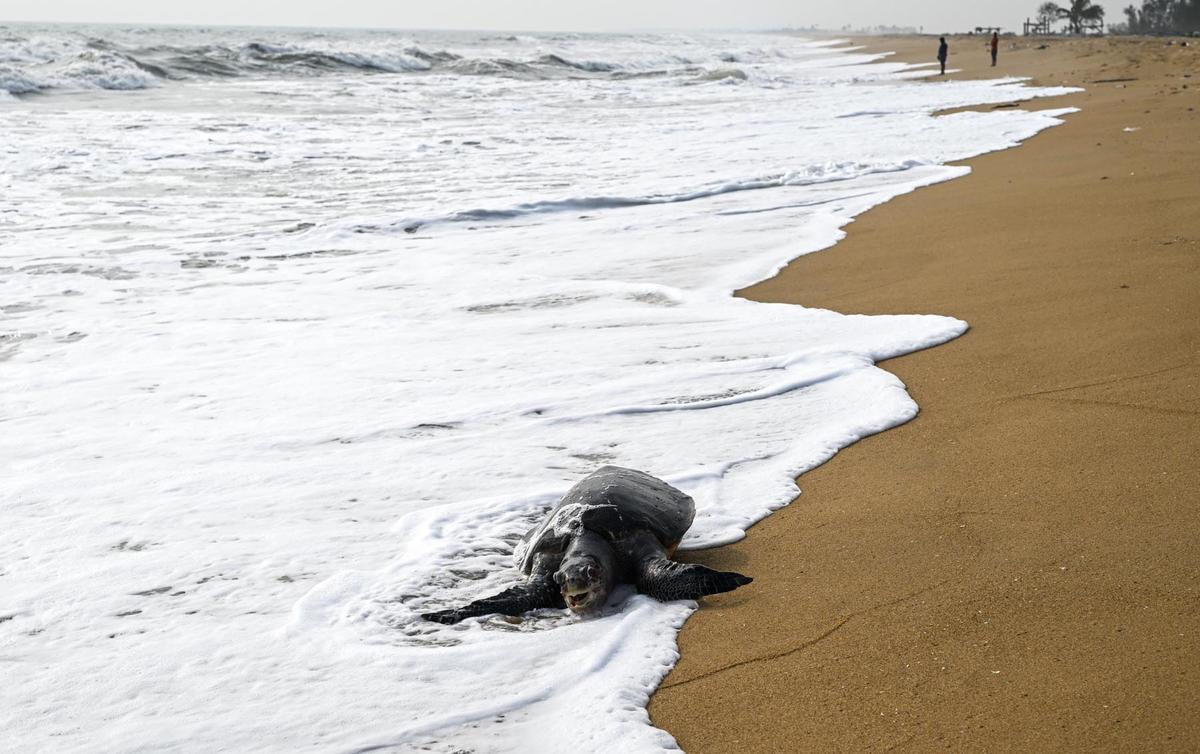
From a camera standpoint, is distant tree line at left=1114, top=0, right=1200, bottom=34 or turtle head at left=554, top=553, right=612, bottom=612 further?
distant tree line at left=1114, top=0, right=1200, bottom=34

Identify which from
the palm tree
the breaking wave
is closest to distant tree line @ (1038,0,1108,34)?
the palm tree

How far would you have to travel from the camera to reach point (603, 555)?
3.06 m

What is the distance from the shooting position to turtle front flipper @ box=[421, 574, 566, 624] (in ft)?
9.68

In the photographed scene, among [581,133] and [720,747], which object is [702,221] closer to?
[720,747]

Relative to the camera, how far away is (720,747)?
234 cm

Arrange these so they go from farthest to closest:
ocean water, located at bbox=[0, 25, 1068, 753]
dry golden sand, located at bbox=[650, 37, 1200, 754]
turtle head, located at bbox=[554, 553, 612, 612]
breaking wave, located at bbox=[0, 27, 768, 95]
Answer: breaking wave, located at bbox=[0, 27, 768, 95], turtle head, located at bbox=[554, 553, 612, 612], ocean water, located at bbox=[0, 25, 1068, 753], dry golden sand, located at bbox=[650, 37, 1200, 754]

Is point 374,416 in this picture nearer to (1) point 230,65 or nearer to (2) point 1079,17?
(1) point 230,65

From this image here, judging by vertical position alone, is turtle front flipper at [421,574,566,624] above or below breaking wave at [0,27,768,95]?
below

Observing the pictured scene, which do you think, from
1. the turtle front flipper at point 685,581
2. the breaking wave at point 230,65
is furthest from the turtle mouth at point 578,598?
the breaking wave at point 230,65

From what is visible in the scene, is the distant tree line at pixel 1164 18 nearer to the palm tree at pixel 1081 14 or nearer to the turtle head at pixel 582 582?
the palm tree at pixel 1081 14

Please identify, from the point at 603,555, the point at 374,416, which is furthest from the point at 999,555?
the point at 374,416

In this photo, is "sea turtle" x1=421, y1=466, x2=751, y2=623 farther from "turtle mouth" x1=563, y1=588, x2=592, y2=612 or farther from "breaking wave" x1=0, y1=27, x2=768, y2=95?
"breaking wave" x1=0, y1=27, x2=768, y2=95

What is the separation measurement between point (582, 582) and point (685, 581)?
305 millimetres

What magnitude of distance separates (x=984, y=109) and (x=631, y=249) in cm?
1237
